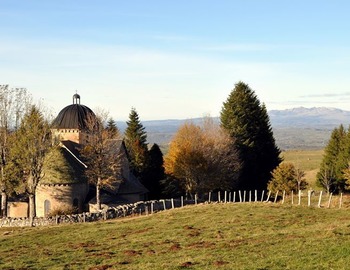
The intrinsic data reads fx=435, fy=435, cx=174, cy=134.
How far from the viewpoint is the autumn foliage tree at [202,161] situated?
62.1m

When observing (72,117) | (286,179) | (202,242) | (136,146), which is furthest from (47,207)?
(202,242)

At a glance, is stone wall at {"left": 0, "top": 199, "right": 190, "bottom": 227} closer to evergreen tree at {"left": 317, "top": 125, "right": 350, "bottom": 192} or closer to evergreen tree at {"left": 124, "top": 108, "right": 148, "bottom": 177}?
evergreen tree at {"left": 124, "top": 108, "right": 148, "bottom": 177}

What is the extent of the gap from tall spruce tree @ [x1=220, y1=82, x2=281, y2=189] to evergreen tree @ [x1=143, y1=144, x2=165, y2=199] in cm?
1246

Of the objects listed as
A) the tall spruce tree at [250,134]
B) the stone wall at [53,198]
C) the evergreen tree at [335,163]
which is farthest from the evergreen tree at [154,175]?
the evergreen tree at [335,163]

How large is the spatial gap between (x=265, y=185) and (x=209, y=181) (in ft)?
34.6

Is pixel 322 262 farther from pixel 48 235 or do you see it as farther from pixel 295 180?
pixel 295 180

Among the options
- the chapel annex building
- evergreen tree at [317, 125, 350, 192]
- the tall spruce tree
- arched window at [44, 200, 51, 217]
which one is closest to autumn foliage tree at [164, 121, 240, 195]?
the tall spruce tree

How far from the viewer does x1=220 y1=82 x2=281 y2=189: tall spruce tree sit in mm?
67500

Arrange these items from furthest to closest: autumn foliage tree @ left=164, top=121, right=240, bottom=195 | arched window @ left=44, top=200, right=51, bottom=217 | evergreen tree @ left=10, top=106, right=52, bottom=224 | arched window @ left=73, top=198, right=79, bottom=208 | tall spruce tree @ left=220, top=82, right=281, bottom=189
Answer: tall spruce tree @ left=220, top=82, right=281, bottom=189
autumn foliage tree @ left=164, top=121, right=240, bottom=195
arched window @ left=73, top=198, right=79, bottom=208
arched window @ left=44, top=200, right=51, bottom=217
evergreen tree @ left=10, top=106, right=52, bottom=224

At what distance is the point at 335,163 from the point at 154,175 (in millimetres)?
28403

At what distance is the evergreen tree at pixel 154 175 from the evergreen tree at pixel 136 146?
0.96m

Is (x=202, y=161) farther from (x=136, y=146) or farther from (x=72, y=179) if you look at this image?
(x=72, y=179)

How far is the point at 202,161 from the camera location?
61.8m

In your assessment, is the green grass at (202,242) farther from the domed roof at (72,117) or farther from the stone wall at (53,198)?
the domed roof at (72,117)
